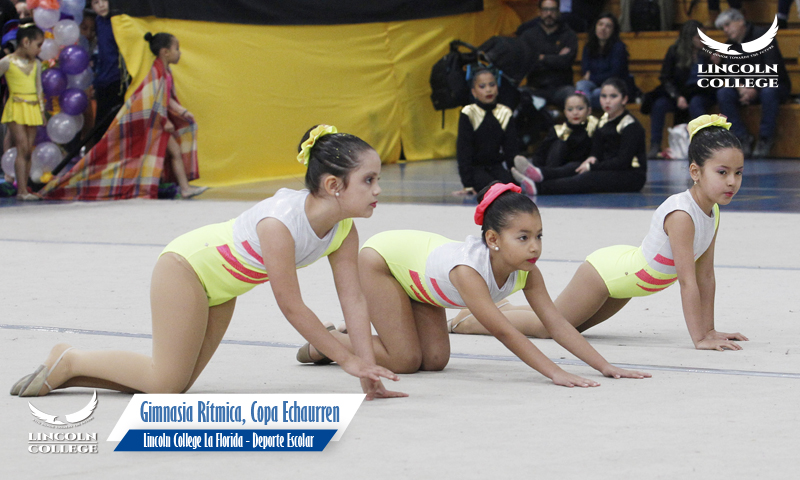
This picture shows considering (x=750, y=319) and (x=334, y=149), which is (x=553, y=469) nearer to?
(x=334, y=149)

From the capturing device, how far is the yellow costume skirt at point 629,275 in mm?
3332

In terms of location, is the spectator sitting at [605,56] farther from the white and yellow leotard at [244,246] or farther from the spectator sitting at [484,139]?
the white and yellow leotard at [244,246]

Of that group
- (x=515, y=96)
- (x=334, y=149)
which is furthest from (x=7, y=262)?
(x=515, y=96)

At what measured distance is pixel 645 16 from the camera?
11.5 metres

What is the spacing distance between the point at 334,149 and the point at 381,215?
13.1 feet

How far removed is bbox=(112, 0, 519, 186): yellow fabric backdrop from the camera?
8617mm

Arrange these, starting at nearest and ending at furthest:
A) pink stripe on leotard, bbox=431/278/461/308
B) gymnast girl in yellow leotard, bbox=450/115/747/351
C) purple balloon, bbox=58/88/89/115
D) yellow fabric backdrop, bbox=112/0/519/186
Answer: pink stripe on leotard, bbox=431/278/461/308 → gymnast girl in yellow leotard, bbox=450/115/747/351 → purple balloon, bbox=58/88/89/115 → yellow fabric backdrop, bbox=112/0/519/186

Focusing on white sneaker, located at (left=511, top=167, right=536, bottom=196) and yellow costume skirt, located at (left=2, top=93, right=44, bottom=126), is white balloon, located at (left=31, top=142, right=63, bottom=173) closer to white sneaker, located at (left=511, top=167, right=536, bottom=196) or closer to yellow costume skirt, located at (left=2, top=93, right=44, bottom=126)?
yellow costume skirt, located at (left=2, top=93, right=44, bottom=126)

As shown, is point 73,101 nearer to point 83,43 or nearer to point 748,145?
point 83,43

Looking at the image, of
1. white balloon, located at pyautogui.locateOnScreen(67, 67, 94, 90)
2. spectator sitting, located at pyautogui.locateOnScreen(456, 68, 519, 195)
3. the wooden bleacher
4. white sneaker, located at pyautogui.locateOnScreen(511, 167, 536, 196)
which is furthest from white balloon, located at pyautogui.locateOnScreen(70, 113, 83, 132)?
the wooden bleacher

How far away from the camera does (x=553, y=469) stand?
6.40 feet

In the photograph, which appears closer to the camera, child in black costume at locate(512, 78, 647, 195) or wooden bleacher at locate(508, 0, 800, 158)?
child in black costume at locate(512, 78, 647, 195)

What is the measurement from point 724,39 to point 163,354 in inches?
388

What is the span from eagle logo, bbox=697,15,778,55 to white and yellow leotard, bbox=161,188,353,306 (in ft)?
27.4
